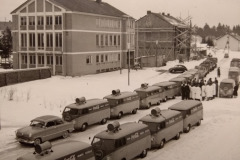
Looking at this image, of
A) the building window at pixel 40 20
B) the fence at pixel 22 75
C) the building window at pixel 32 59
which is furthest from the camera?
the building window at pixel 32 59

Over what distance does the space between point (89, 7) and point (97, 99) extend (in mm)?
31498

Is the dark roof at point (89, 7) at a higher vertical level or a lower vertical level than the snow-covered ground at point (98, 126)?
higher

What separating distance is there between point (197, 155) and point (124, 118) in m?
10.1

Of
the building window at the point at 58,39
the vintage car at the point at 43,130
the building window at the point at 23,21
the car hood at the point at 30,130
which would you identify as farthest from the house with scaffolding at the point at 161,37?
the car hood at the point at 30,130

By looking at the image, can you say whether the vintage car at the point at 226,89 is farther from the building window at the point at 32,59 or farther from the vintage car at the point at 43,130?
the building window at the point at 32,59

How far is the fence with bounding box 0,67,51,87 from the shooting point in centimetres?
3650

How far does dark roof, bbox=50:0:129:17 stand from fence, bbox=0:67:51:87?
33.7 feet

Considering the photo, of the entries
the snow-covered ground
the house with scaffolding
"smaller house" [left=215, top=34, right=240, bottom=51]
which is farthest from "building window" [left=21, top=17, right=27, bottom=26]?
"smaller house" [left=215, top=34, right=240, bottom=51]

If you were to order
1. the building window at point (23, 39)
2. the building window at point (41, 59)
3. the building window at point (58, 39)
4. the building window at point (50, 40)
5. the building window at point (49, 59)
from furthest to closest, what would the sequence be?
1. the building window at point (23, 39)
2. the building window at point (41, 59)
3. the building window at point (49, 59)
4. the building window at point (50, 40)
5. the building window at point (58, 39)

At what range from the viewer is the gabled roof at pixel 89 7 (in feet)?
160

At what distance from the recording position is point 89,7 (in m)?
54.6

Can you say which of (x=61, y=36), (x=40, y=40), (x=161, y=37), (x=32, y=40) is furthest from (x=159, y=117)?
(x=161, y=37)

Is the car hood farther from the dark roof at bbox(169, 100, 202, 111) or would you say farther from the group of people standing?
the group of people standing

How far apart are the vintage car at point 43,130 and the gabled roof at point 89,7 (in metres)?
29.2
